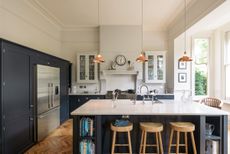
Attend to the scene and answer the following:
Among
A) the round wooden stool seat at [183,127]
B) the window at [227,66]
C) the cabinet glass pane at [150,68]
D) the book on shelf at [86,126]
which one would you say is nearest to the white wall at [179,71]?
the cabinet glass pane at [150,68]

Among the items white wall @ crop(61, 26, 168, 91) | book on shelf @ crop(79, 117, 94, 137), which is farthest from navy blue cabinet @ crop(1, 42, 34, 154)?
white wall @ crop(61, 26, 168, 91)

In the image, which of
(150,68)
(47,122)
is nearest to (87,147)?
(47,122)

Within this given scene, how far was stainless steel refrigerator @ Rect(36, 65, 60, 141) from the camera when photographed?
3543mm

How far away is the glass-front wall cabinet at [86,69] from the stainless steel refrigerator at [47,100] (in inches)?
47.3

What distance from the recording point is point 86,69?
564cm

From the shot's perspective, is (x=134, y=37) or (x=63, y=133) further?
(x=134, y=37)

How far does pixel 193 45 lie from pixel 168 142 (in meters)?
3.96

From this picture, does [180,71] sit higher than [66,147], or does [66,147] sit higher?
[180,71]

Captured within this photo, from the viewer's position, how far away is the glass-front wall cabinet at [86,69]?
5629 mm

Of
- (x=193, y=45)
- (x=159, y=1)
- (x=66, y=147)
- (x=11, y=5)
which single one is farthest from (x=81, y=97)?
(x=193, y=45)

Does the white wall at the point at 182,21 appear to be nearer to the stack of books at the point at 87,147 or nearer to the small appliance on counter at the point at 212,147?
the small appliance on counter at the point at 212,147

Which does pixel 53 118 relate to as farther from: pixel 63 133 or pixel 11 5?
pixel 11 5

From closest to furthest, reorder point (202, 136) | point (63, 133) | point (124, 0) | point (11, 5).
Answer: point (202, 136), point (11, 5), point (124, 0), point (63, 133)

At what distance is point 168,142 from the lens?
288 centimetres
